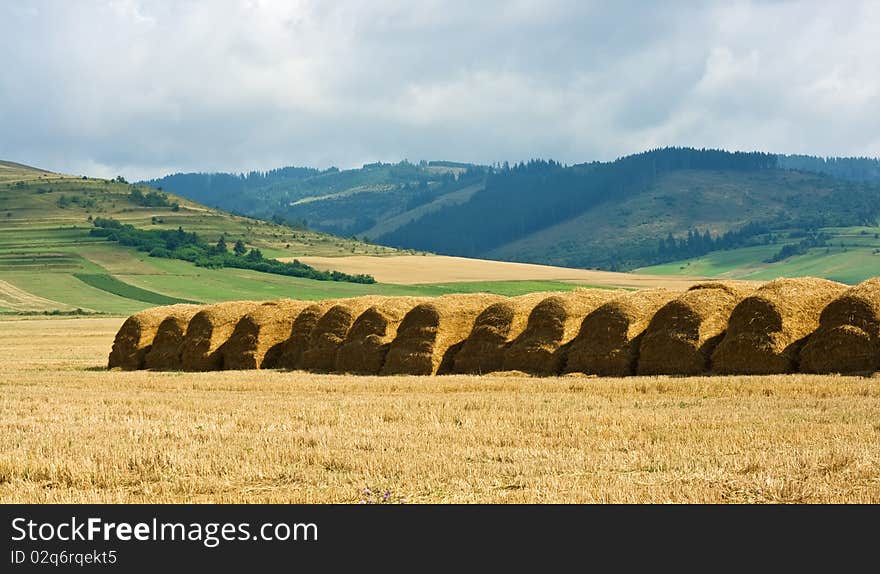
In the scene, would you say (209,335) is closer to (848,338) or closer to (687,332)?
(687,332)

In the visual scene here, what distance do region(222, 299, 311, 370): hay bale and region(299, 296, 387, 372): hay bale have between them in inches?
59.5

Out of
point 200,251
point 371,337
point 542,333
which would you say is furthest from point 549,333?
point 200,251

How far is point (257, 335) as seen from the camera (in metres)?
31.6

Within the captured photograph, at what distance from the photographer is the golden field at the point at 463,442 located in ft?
35.8

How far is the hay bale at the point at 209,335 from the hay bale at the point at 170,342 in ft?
0.90

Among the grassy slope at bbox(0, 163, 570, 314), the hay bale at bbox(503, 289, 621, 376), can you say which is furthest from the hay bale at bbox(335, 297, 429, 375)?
the grassy slope at bbox(0, 163, 570, 314)

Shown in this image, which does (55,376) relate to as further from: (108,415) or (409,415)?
(409,415)

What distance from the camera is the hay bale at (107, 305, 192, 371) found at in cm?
3412

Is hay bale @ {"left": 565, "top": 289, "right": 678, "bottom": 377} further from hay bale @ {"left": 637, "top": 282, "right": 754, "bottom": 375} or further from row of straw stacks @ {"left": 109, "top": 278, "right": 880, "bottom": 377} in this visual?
hay bale @ {"left": 637, "top": 282, "right": 754, "bottom": 375}

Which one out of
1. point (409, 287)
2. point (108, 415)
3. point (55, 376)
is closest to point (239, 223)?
point (409, 287)

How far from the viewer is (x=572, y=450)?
13.3 meters

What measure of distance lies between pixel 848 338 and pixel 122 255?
125043 millimetres
